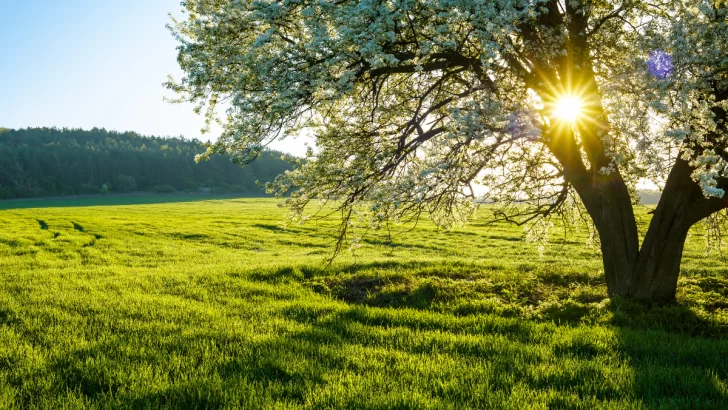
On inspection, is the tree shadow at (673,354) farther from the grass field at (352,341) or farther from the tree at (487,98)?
the tree at (487,98)

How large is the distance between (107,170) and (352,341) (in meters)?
185

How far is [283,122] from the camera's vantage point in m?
10.5

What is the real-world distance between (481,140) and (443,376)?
488cm

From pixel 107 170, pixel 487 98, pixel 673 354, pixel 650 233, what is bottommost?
pixel 673 354

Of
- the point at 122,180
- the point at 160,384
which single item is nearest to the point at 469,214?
the point at 160,384

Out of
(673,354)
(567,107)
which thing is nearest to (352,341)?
(673,354)

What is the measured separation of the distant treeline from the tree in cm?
15338

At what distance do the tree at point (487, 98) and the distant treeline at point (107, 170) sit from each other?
15338cm

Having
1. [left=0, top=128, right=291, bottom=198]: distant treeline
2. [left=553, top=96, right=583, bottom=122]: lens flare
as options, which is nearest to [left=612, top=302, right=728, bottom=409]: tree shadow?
[left=553, top=96, right=583, bottom=122]: lens flare

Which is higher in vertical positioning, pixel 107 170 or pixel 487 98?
pixel 107 170

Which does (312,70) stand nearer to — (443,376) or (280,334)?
(280,334)

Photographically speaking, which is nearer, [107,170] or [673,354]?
[673,354]

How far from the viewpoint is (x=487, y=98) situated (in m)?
9.86

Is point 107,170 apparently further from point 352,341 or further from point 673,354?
point 673,354
